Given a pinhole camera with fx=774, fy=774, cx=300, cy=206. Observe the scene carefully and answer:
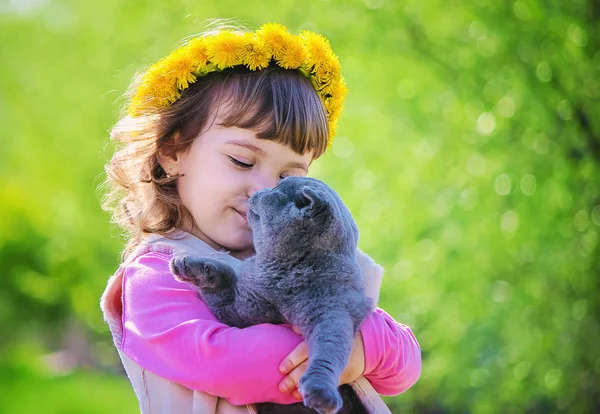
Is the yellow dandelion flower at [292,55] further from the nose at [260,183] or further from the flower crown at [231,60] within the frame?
the nose at [260,183]

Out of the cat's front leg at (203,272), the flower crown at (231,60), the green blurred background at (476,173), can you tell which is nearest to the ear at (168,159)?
the flower crown at (231,60)

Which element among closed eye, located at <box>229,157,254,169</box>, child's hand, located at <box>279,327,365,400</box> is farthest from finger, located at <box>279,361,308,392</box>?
closed eye, located at <box>229,157,254,169</box>

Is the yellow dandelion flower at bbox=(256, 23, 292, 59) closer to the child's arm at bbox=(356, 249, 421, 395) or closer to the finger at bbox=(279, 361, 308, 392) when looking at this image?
the child's arm at bbox=(356, 249, 421, 395)

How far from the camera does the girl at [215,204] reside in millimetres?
2029

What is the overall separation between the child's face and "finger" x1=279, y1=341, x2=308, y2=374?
1.78 ft

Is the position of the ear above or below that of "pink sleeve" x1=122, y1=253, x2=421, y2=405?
above

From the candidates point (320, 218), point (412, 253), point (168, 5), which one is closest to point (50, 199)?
point (168, 5)

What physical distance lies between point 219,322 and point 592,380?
15.8 feet

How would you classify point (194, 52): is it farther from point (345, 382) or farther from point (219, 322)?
point (345, 382)

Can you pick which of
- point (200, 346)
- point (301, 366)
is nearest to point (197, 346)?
point (200, 346)

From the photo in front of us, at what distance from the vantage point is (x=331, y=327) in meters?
1.81

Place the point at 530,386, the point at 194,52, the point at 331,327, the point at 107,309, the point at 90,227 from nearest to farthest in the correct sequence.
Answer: the point at 331,327
the point at 107,309
the point at 194,52
the point at 530,386
the point at 90,227

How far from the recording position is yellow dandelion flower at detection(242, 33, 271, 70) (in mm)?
2594

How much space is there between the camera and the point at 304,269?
1881mm
